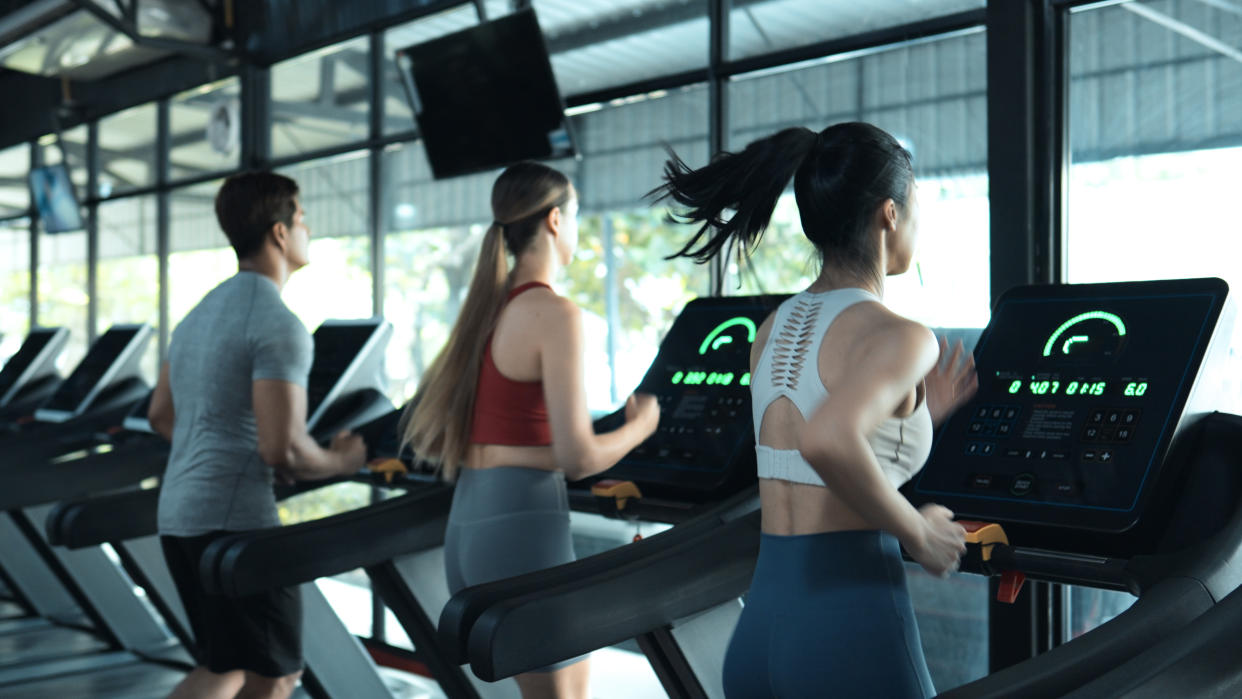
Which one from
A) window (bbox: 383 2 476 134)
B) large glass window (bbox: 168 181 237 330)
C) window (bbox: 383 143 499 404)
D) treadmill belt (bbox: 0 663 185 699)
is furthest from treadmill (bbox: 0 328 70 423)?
window (bbox: 383 2 476 134)

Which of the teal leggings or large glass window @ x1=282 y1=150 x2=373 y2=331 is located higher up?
large glass window @ x1=282 y1=150 x2=373 y2=331

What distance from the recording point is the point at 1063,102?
305 centimetres

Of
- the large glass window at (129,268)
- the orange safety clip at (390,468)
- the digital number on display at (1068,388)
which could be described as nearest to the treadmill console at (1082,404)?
the digital number on display at (1068,388)

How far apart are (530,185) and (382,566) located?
0.99 metres

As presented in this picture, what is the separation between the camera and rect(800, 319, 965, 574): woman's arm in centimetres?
142

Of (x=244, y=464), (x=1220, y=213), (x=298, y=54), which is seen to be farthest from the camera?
(x=298, y=54)

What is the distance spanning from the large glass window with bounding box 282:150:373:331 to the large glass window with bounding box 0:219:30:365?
3220mm

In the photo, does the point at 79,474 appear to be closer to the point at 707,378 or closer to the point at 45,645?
the point at 45,645

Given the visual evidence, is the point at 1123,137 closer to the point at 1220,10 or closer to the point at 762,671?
the point at 1220,10

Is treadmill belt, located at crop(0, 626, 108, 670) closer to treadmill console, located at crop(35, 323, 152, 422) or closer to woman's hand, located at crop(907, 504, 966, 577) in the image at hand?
treadmill console, located at crop(35, 323, 152, 422)

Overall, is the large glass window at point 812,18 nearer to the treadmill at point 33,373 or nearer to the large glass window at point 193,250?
the large glass window at point 193,250

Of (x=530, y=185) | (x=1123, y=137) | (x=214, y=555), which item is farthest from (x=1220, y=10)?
(x=214, y=555)

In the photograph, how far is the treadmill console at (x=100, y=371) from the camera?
5.04 meters

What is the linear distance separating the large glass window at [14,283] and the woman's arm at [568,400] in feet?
22.1
